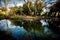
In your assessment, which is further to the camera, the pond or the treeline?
the treeline

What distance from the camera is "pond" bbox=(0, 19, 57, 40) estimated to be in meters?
2.20

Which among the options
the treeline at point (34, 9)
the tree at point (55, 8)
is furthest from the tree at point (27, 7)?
the tree at point (55, 8)

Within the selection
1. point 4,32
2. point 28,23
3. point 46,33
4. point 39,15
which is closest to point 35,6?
point 39,15

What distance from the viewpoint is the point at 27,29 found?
90.8 inches

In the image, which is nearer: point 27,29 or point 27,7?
point 27,29

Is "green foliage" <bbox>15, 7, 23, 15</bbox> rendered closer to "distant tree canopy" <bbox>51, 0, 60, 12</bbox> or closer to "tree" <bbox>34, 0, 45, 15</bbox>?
"tree" <bbox>34, 0, 45, 15</bbox>

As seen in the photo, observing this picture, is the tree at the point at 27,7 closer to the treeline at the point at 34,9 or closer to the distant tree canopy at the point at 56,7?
the treeline at the point at 34,9

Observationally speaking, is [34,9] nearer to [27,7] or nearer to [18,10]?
[27,7]

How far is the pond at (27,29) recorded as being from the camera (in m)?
2.20

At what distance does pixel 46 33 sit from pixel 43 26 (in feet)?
0.47

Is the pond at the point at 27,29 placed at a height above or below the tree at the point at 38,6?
below

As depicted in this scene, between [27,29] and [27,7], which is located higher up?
[27,7]

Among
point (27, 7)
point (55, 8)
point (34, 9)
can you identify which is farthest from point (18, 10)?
point (55, 8)

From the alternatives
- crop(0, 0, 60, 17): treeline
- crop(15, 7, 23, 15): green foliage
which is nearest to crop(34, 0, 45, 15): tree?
crop(0, 0, 60, 17): treeline
